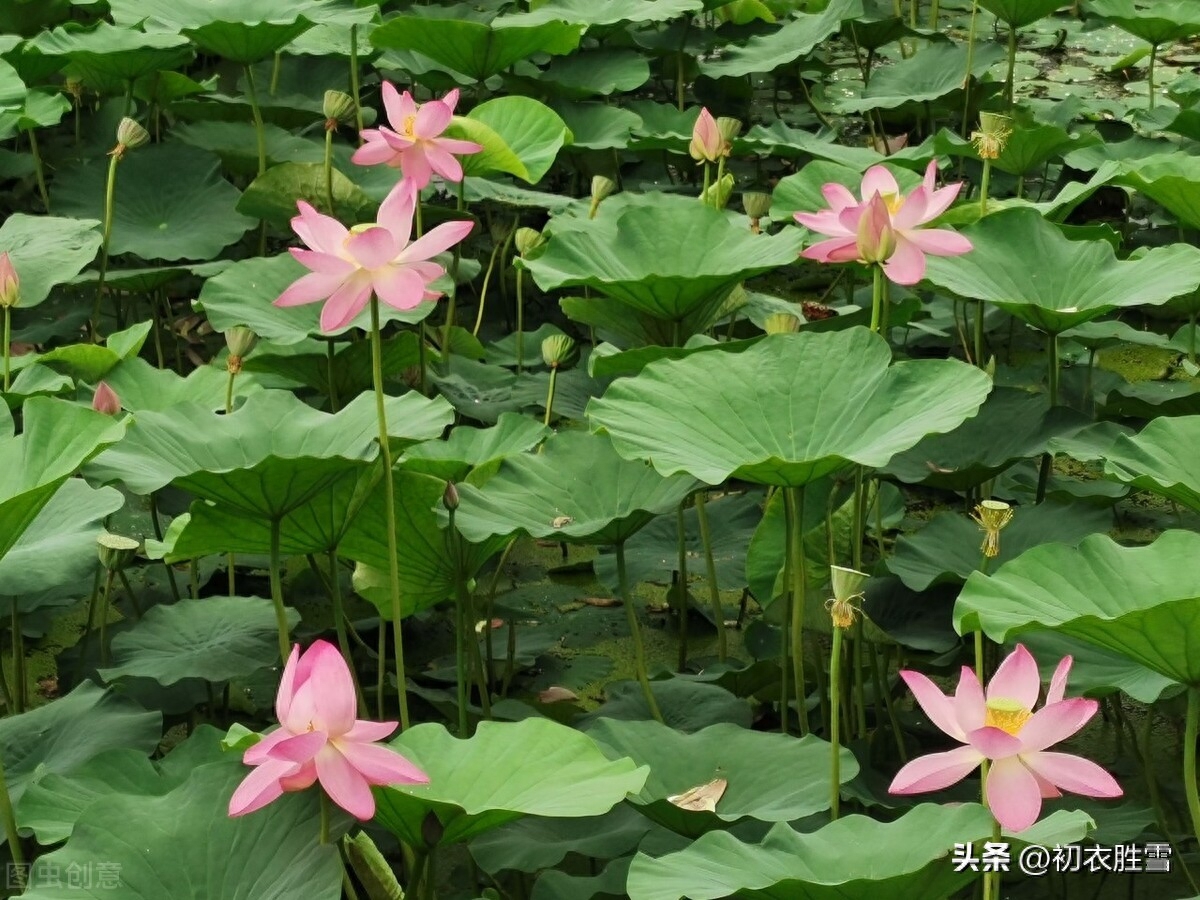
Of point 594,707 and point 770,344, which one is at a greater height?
point 770,344

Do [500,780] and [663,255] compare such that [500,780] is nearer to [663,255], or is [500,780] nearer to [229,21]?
[663,255]

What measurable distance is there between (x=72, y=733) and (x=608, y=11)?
7.48 feet

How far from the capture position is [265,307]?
2.35 meters

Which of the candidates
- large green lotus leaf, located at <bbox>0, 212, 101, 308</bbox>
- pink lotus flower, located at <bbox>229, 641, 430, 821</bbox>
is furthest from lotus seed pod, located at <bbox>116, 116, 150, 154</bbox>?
pink lotus flower, located at <bbox>229, 641, 430, 821</bbox>

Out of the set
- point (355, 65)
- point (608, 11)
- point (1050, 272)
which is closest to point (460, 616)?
point (1050, 272)

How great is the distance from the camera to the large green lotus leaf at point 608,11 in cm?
330

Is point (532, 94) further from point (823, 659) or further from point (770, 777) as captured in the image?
point (770, 777)

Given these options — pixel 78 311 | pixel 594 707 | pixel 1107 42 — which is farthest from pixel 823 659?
pixel 1107 42

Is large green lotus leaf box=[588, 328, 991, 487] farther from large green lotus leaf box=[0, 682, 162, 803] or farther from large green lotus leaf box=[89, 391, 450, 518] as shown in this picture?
large green lotus leaf box=[0, 682, 162, 803]

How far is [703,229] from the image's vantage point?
2270 mm

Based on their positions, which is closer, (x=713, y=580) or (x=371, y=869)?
(x=371, y=869)

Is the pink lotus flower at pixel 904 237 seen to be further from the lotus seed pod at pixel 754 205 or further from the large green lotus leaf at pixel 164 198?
the large green lotus leaf at pixel 164 198

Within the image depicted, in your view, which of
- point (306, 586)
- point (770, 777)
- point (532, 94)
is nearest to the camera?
point (770, 777)

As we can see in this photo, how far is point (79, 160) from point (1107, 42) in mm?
2937
